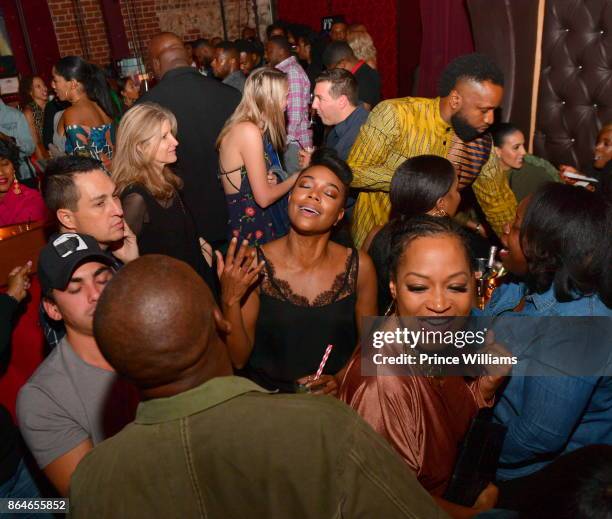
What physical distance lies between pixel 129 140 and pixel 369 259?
1.32 m

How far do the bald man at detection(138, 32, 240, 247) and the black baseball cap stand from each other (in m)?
1.51

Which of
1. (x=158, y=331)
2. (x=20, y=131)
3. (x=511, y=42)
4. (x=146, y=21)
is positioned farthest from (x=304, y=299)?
(x=146, y=21)

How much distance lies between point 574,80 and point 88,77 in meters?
3.26

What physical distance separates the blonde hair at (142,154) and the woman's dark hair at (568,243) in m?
1.65

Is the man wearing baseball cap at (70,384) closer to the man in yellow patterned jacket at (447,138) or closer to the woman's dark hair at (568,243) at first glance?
the woman's dark hair at (568,243)

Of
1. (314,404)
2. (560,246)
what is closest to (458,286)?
(560,246)

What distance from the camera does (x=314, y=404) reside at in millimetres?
842

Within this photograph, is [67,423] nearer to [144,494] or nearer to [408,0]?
[144,494]

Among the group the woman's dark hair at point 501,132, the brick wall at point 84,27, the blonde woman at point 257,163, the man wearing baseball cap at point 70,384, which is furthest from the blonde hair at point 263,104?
the brick wall at point 84,27

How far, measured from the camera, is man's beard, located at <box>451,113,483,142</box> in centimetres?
265

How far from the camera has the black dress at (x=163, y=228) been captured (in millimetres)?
2373

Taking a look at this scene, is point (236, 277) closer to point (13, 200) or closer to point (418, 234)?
point (418, 234)

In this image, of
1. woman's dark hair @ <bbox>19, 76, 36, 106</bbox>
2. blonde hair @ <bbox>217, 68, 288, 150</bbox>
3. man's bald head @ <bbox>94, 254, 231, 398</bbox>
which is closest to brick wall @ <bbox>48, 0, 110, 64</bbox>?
woman's dark hair @ <bbox>19, 76, 36, 106</bbox>

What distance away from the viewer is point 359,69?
4.82 metres
